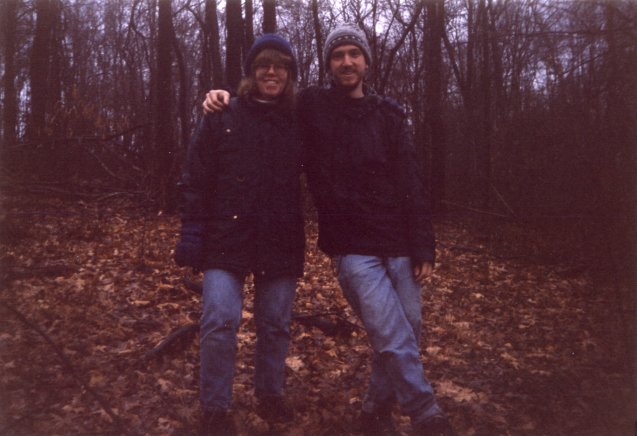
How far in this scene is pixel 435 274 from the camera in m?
9.44

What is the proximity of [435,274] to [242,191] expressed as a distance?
6512 mm

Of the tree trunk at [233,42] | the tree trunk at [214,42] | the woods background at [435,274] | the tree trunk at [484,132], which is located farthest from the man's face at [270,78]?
the tree trunk at [484,132]

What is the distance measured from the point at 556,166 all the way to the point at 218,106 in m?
9.69

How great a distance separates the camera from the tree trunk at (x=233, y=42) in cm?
1230

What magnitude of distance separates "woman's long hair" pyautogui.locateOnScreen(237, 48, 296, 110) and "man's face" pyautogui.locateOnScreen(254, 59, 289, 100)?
0.08 ft

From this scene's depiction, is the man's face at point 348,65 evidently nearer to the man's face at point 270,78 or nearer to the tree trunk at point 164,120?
the man's face at point 270,78

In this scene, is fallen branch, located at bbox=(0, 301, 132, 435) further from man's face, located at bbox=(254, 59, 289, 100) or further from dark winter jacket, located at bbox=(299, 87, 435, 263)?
man's face, located at bbox=(254, 59, 289, 100)

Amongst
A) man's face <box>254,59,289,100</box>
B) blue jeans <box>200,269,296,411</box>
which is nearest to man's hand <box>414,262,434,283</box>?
blue jeans <box>200,269,296,411</box>

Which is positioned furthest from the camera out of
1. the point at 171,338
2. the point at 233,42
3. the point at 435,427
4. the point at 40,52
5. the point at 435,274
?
the point at 40,52

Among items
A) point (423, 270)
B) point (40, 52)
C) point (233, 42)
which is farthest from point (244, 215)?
point (40, 52)

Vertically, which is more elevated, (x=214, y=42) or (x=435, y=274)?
(x=214, y=42)

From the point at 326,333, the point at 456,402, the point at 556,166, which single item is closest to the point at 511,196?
the point at 556,166

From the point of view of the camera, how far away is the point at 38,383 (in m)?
4.25

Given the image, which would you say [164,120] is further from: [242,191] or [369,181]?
[369,181]
